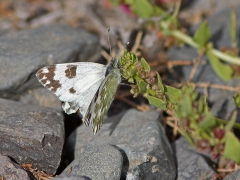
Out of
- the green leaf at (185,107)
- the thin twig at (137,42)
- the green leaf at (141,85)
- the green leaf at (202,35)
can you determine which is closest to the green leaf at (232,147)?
the green leaf at (185,107)

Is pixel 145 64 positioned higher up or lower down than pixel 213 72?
higher up

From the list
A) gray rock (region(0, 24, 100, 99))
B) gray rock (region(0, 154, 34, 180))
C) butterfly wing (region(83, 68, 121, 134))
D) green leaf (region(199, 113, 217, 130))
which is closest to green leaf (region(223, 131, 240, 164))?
green leaf (region(199, 113, 217, 130))

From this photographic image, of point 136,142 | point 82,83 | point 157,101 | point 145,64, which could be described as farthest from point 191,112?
point 82,83

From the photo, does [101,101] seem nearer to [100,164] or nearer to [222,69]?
[100,164]

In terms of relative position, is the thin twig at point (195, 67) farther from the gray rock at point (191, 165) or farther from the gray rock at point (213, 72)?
the gray rock at point (191, 165)

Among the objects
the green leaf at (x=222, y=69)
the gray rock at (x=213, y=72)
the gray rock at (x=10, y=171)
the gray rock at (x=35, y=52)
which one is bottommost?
the gray rock at (x=10, y=171)

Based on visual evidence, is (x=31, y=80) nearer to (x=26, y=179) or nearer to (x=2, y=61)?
(x=2, y=61)
